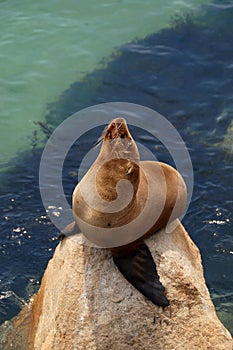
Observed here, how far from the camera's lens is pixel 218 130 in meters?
9.72

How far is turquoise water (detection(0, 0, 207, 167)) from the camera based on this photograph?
10812 millimetres

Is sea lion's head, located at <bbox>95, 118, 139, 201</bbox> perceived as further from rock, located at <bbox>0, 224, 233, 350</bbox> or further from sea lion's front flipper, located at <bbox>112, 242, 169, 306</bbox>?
rock, located at <bbox>0, 224, 233, 350</bbox>

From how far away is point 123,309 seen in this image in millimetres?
4984

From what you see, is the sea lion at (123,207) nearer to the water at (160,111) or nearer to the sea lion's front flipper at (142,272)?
the sea lion's front flipper at (142,272)

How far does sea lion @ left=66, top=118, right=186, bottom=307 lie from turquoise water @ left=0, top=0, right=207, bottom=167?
4.98 metres

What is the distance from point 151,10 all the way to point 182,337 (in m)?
A: 9.73

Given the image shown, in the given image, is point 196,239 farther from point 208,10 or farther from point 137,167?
point 208,10

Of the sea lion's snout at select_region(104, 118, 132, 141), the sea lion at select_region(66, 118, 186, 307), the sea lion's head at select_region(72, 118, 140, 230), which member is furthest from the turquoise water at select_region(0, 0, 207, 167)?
the sea lion's snout at select_region(104, 118, 132, 141)

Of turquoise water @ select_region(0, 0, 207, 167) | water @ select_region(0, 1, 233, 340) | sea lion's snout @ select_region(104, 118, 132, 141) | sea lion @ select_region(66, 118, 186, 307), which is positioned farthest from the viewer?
turquoise water @ select_region(0, 0, 207, 167)

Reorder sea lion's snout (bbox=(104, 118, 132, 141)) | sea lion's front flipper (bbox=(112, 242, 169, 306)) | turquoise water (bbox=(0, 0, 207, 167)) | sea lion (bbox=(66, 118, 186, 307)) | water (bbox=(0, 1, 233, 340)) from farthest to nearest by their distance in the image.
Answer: turquoise water (bbox=(0, 0, 207, 167)) < water (bbox=(0, 1, 233, 340)) < sea lion's front flipper (bbox=(112, 242, 169, 306)) < sea lion (bbox=(66, 118, 186, 307)) < sea lion's snout (bbox=(104, 118, 132, 141))

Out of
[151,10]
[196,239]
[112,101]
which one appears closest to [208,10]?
[151,10]

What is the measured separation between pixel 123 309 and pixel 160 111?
18.7ft

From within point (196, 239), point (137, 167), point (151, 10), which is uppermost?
point (137, 167)

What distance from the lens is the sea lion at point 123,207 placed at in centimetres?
469
